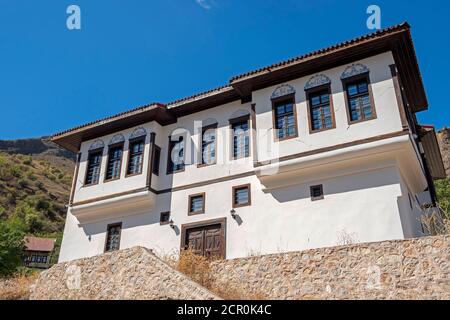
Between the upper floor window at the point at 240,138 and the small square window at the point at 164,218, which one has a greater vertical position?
the upper floor window at the point at 240,138

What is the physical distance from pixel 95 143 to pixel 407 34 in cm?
1345

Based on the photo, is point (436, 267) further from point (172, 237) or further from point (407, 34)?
point (172, 237)

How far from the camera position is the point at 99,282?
9516 mm

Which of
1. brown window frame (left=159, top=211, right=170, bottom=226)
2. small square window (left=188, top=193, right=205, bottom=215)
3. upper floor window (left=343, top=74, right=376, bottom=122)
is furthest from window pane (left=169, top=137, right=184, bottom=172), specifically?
upper floor window (left=343, top=74, right=376, bottom=122)

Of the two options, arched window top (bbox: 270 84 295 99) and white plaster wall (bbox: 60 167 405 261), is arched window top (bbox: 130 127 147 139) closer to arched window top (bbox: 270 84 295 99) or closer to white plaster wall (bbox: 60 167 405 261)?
white plaster wall (bbox: 60 167 405 261)

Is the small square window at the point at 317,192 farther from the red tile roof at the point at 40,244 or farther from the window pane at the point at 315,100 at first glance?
the red tile roof at the point at 40,244

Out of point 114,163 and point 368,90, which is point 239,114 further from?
point 114,163

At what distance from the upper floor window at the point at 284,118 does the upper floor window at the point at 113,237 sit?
7814mm

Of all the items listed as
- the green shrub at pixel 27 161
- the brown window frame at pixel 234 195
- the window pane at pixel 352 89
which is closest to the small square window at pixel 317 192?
the brown window frame at pixel 234 195

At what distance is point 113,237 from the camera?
16.6 metres

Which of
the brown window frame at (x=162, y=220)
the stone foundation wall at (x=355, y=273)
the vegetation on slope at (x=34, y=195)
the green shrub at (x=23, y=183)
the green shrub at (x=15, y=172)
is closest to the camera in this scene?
the stone foundation wall at (x=355, y=273)

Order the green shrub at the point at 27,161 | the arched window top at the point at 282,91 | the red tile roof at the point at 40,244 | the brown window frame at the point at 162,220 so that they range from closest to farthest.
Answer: the arched window top at the point at 282,91, the brown window frame at the point at 162,220, the red tile roof at the point at 40,244, the green shrub at the point at 27,161

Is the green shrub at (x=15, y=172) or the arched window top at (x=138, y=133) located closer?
the arched window top at (x=138, y=133)

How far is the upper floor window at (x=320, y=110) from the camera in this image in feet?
43.7
